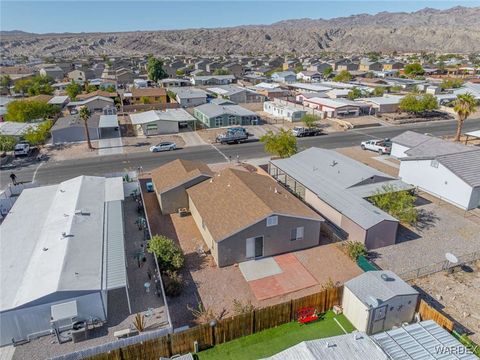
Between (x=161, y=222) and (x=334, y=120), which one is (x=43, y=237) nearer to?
(x=161, y=222)

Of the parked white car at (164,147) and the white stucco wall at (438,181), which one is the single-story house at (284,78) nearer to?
the parked white car at (164,147)

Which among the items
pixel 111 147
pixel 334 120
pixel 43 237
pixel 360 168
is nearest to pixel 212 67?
pixel 334 120

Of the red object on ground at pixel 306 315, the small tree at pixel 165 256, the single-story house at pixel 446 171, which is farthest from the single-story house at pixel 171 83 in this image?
the red object on ground at pixel 306 315

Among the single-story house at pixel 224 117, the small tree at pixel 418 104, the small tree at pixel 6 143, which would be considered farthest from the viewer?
the small tree at pixel 418 104

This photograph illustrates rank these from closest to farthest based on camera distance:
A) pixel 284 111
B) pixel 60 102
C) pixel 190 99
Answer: pixel 284 111 → pixel 60 102 → pixel 190 99

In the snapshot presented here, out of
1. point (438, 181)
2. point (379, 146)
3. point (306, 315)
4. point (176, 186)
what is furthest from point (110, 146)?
point (438, 181)

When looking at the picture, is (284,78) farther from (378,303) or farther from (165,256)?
(378,303)

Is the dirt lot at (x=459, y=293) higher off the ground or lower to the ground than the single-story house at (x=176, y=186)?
lower
